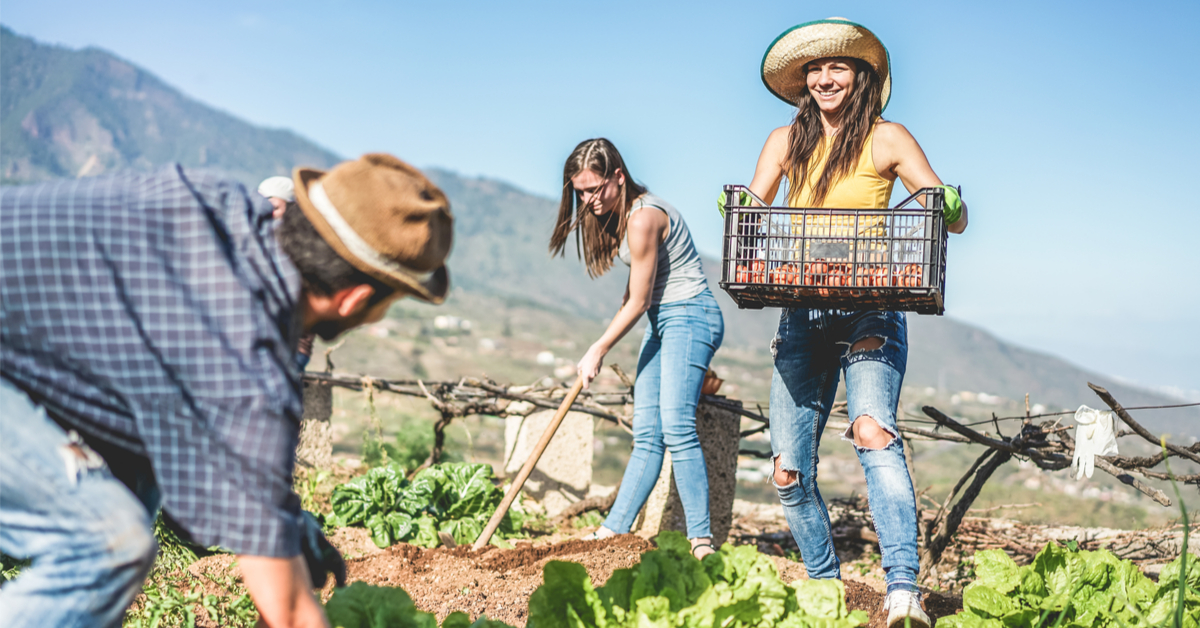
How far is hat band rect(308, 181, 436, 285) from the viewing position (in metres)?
1.35

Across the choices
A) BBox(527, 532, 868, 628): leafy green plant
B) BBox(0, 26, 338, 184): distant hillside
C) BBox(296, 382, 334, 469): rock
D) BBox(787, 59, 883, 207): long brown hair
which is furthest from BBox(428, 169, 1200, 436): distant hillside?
BBox(0, 26, 338, 184): distant hillside

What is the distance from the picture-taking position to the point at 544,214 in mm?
174250

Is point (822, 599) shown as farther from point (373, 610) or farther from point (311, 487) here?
point (311, 487)

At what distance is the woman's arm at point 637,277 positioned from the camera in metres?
3.46

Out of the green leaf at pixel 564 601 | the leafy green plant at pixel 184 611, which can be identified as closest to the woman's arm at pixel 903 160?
the green leaf at pixel 564 601

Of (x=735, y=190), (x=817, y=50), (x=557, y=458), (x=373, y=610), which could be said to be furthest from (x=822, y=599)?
(x=557, y=458)

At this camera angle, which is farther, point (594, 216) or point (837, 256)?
point (594, 216)

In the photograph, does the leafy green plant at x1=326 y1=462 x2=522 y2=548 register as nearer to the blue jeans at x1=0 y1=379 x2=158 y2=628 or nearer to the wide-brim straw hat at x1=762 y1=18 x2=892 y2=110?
the wide-brim straw hat at x1=762 y1=18 x2=892 y2=110

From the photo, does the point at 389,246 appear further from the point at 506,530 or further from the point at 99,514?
the point at 506,530

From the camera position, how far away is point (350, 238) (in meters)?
1.35

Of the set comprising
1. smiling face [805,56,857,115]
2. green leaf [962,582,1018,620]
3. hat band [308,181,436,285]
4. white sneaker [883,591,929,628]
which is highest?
smiling face [805,56,857,115]

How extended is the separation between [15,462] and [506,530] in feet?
10.6

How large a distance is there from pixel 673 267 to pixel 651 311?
0.70 ft

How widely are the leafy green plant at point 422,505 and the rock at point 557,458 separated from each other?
859 mm
